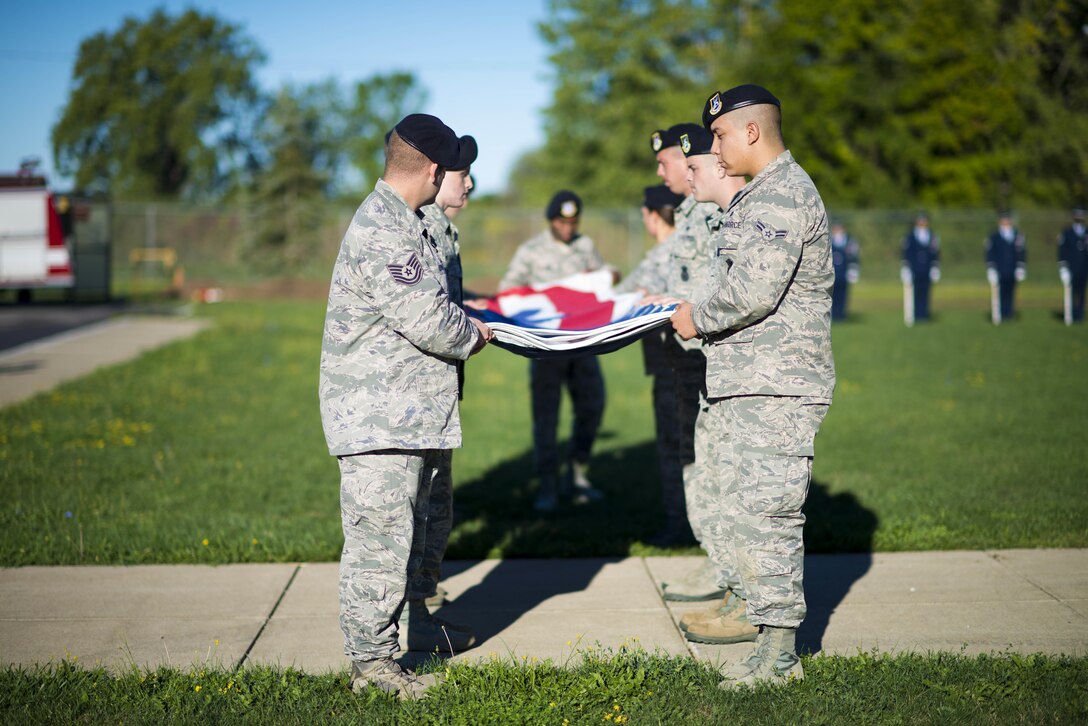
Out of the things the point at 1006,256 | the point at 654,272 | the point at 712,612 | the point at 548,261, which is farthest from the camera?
the point at 1006,256

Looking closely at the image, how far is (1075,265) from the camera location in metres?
22.6

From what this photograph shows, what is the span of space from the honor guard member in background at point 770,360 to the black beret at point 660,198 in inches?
76.3

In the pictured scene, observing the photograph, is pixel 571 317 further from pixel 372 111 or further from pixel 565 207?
pixel 372 111

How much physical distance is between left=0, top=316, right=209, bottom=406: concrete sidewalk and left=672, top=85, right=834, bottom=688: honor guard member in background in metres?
9.98

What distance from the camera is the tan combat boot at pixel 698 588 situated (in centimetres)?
561

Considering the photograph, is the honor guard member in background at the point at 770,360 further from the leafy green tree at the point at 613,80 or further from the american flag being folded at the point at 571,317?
the leafy green tree at the point at 613,80

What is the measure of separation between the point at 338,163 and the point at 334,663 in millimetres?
89453

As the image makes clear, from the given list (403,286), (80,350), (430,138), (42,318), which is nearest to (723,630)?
(403,286)

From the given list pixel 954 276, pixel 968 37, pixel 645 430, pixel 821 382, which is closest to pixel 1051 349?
pixel 645 430

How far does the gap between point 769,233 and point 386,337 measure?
162cm

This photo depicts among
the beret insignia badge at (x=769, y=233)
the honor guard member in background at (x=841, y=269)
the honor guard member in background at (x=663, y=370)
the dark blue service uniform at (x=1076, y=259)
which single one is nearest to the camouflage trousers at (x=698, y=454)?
the honor guard member in background at (x=663, y=370)

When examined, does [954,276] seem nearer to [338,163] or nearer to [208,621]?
[208,621]

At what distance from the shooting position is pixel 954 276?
117 feet

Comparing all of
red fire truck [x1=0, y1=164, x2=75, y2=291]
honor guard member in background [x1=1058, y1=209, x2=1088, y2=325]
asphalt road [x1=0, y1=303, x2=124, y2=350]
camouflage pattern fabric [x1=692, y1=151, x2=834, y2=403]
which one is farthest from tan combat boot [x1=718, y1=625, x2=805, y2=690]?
red fire truck [x1=0, y1=164, x2=75, y2=291]
